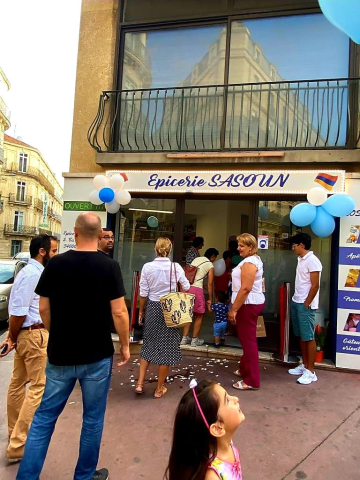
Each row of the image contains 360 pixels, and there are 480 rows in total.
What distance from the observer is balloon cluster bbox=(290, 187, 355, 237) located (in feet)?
16.1

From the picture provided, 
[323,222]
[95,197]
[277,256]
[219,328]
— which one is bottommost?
[219,328]

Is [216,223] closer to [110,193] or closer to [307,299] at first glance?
[110,193]

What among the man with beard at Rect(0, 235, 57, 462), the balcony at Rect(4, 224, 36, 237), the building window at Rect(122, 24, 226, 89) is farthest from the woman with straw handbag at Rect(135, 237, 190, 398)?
the balcony at Rect(4, 224, 36, 237)

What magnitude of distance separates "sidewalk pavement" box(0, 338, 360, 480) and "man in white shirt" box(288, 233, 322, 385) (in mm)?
276

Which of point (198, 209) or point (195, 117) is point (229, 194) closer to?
point (198, 209)

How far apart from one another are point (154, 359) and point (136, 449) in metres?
1.10

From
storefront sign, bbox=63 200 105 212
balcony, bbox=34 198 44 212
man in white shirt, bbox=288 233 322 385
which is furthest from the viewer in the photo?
balcony, bbox=34 198 44 212

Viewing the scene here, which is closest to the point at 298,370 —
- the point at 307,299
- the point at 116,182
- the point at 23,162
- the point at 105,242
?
the point at 307,299

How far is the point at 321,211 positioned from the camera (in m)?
5.04

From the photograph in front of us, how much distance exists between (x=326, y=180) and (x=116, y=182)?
329cm

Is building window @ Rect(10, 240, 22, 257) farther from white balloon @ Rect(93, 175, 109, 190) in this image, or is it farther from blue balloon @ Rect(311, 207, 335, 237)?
blue balloon @ Rect(311, 207, 335, 237)

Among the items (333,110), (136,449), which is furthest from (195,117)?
(136,449)

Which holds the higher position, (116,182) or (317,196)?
(116,182)

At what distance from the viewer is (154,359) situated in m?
4.07
